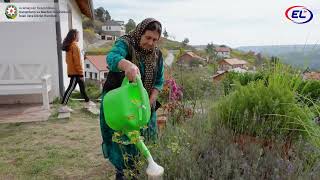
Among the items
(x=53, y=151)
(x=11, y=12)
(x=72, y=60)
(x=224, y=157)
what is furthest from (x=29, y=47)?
(x=224, y=157)

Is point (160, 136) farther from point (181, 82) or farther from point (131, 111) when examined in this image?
point (181, 82)

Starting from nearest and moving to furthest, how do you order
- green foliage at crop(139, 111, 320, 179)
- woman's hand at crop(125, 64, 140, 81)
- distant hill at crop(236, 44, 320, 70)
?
green foliage at crop(139, 111, 320, 179)
woman's hand at crop(125, 64, 140, 81)
distant hill at crop(236, 44, 320, 70)

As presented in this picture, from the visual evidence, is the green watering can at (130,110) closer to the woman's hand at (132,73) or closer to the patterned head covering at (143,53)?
the woman's hand at (132,73)

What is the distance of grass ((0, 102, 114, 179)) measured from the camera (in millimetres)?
3508

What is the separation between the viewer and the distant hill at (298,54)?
9.83 ft

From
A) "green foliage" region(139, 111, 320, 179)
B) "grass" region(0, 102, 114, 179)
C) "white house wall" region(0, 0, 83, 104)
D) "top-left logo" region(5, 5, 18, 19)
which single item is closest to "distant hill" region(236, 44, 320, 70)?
"green foliage" region(139, 111, 320, 179)

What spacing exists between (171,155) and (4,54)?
6.52 metres

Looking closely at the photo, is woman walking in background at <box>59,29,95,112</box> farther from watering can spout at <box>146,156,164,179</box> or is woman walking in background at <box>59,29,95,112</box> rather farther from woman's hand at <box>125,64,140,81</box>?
watering can spout at <box>146,156,164,179</box>

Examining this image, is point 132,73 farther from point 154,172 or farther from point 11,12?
point 11,12

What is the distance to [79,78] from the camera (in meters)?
6.91

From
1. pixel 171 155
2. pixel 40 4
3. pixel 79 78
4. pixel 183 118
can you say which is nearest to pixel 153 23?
pixel 171 155

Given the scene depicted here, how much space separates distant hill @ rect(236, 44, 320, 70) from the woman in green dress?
1.15 m

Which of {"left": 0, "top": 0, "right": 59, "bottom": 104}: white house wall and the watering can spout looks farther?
{"left": 0, "top": 0, "right": 59, "bottom": 104}: white house wall

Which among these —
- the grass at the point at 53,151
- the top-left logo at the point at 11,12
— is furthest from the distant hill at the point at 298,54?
the top-left logo at the point at 11,12
